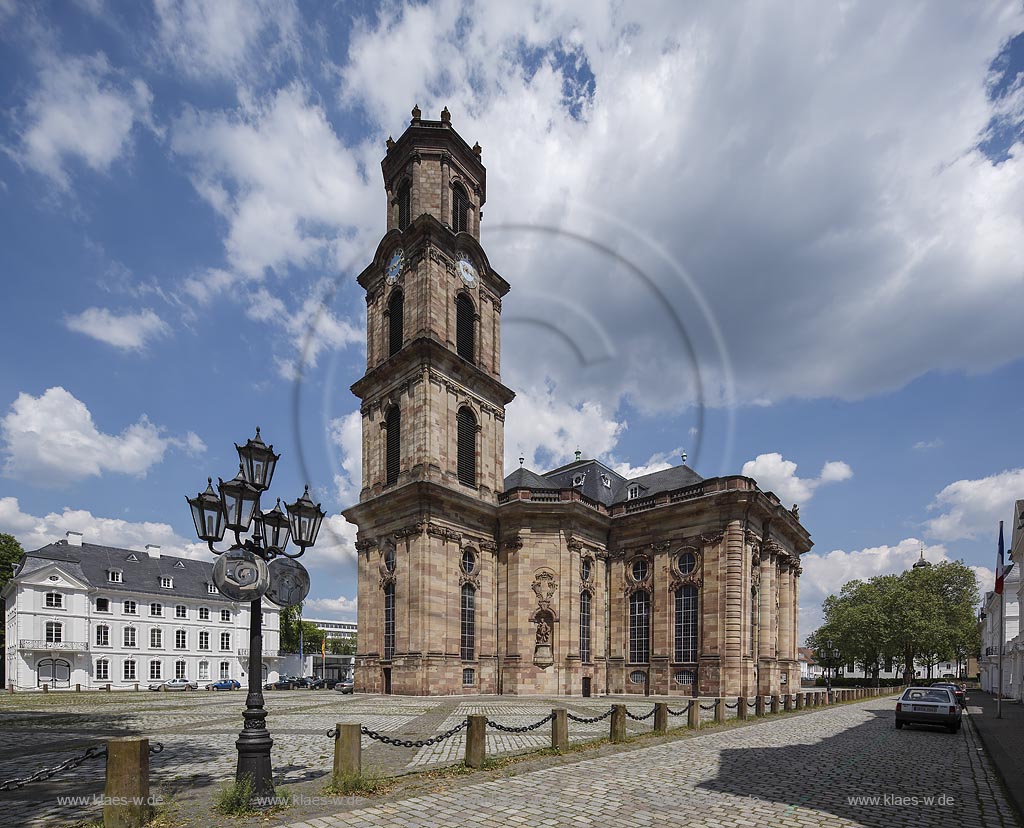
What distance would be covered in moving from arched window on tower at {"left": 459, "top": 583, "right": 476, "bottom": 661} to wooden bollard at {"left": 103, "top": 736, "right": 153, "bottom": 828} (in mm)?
29527

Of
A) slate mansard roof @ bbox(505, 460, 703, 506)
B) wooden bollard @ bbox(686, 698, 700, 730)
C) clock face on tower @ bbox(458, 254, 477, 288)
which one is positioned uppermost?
clock face on tower @ bbox(458, 254, 477, 288)

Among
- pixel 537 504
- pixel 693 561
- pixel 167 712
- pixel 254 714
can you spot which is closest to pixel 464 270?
pixel 537 504

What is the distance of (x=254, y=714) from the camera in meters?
8.95

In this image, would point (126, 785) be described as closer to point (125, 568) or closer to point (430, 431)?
point (430, 431)

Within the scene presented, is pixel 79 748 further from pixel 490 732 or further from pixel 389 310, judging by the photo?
pixel 389 310

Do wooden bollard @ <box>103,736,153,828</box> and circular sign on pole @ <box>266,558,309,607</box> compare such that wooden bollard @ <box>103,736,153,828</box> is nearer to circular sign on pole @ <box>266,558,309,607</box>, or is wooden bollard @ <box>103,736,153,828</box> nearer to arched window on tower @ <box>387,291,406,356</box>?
circular sign on pole @ <box>266,558,309,607</box>

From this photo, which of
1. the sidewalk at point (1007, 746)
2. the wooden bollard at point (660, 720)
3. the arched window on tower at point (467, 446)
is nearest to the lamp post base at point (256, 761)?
the sidewalk at point (1007, 746)

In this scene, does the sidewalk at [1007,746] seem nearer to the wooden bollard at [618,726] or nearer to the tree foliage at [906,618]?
the wooden bollard at [618,726]

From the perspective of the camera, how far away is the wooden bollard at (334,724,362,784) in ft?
31.7

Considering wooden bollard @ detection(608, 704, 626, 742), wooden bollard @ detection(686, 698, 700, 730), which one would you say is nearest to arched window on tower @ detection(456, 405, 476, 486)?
wooden bollard @ detection(686, 698, 700, 730)

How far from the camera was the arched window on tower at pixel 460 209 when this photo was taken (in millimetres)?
43094

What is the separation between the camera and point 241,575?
945 cm

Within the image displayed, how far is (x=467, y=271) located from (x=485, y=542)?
17.9 meters

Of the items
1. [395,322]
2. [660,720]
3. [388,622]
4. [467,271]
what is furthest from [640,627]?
[467,271]
